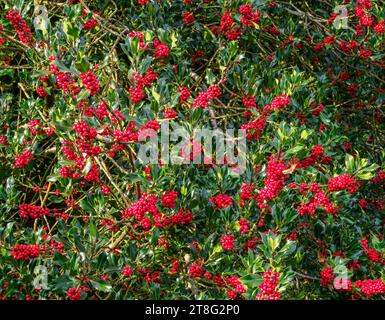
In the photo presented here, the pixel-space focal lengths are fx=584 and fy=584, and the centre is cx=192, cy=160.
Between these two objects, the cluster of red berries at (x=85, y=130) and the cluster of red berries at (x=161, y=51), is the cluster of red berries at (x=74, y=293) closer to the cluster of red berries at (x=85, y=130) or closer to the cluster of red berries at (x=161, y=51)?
the cluster of red berries at (x=85, y=130)

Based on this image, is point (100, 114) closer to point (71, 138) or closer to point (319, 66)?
point (71, 138)

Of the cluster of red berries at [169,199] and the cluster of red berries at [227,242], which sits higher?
the cluster of red berries at [169,199]

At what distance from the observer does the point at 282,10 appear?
4637mm

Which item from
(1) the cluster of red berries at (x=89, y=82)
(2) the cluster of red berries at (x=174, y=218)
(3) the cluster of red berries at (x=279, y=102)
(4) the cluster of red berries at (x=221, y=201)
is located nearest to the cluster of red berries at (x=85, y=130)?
(1) the cluster of red berries at (x=89, y=82)

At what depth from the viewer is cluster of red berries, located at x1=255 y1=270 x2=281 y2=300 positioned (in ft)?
8.18

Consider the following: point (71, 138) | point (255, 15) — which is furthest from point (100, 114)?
point (255, 15)

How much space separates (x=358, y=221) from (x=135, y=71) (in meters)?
1.91

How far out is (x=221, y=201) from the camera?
3.05m

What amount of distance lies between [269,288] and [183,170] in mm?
900

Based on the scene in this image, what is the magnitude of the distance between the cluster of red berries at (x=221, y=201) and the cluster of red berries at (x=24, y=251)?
92 centimetres

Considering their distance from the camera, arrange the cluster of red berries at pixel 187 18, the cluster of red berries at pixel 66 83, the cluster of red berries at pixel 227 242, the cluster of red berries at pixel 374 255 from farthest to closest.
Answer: the cluster of red berries at pixel 187 18 → the cluster of red berries at pixel 374 255 → the cluster of red berries at pixel 227 242 → the cluster of red berries at pixel 66 83

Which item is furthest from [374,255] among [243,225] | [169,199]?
[169,199]

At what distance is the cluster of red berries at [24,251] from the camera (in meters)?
2.82

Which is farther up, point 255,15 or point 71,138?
point 255,15
